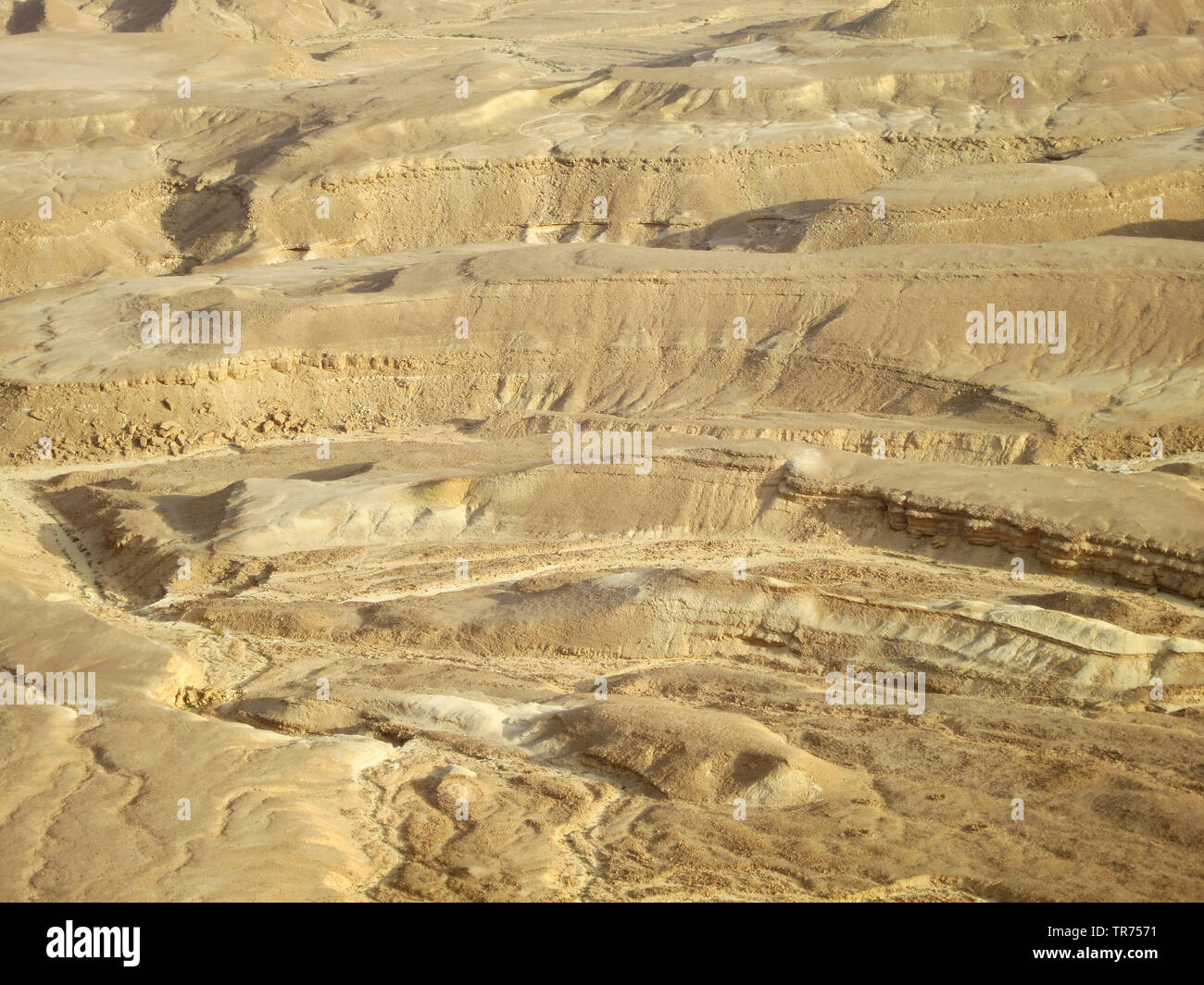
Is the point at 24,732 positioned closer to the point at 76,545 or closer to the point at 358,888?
the point at 358,888

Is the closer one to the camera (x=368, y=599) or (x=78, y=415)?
(x=368, y=599)

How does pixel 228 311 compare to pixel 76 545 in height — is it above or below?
above

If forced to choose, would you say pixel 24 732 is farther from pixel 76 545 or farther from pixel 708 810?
pixel 76 545

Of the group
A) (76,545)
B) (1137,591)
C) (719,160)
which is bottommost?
(76,545)

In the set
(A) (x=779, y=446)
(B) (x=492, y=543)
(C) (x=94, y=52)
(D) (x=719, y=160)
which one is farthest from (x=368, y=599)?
(C) (x=94, y=52)

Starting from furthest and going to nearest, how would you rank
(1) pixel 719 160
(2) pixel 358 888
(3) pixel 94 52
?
(3) pixel 94 52, (1) pixel 719 160, (2) pixel 358 888

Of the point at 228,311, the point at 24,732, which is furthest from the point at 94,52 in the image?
the point at 24,732

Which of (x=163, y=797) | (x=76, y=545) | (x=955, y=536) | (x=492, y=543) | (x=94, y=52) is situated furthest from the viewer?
(x=94, y=52)
